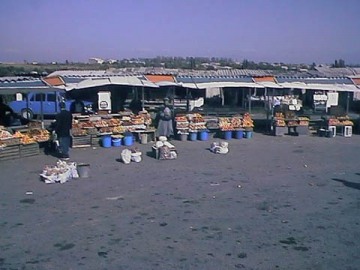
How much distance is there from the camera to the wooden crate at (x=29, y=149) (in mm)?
15203

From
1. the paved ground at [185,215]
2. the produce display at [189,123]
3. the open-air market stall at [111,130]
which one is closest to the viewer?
the paved ground at [185,215]

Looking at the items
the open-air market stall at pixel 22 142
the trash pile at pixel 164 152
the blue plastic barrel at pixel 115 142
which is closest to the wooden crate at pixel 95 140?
the blue plastic barrel at pixel 115 142

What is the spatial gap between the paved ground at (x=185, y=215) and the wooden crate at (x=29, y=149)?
0.29 metres

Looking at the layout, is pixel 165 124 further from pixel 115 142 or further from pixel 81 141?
pixel 81 141

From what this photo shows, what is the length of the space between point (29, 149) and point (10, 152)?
75 centimetres

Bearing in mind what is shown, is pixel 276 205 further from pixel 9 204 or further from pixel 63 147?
pixel 63 147

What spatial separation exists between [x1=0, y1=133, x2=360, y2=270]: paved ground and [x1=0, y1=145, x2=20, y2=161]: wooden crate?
45cm

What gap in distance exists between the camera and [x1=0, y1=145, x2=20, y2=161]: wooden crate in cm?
1458

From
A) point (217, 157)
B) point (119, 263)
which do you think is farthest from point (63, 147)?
point (119, 263)

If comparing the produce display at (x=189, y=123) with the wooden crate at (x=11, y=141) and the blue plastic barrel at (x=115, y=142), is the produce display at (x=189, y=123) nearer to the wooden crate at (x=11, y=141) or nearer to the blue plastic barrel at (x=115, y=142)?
the blue plastic barrel at (x=115, y=142)

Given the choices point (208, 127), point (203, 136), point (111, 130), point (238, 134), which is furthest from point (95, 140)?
point (238, 134)

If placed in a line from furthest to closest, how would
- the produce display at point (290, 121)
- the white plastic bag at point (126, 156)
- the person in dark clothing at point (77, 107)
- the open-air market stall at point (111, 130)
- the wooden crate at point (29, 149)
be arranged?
the person in dark clothing at point (77, 107), the produce display at point (290, 121), the open-air market stall at point (111, 130), the wooden crate at point (29, 149), the white plastic bag at point (126, 156)

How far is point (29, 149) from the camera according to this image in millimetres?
15438

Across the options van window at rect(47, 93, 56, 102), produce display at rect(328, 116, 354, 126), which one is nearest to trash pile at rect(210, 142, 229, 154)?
produce display at rect(328, 116, 354, 126)
